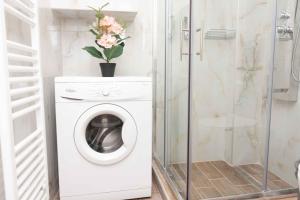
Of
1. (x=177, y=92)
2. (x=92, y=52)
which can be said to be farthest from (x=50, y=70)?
(x=177, y=92)

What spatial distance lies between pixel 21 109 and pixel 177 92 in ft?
3.37

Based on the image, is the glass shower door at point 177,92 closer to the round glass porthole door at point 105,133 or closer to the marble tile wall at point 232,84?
the marble tile wall at point 232,84

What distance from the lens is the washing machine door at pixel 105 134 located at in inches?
61.4

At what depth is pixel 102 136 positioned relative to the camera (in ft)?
5.71

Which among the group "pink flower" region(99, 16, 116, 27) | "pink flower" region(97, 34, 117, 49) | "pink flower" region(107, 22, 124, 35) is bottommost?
"pink flower" region(97, 34, 117, 49)

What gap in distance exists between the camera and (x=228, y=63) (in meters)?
1.83

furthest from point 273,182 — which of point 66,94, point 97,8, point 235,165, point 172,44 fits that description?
point 97,8

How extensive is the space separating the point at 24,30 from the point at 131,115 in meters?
0.81

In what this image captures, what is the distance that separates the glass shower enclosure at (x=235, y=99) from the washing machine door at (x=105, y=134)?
0.38 meters

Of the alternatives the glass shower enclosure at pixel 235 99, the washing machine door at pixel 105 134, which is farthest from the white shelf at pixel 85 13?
the washing machine door at pixel 105 134

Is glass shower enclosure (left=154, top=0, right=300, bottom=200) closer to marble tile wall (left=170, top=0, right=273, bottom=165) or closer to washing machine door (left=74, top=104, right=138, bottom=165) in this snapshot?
marble tile wall (left=170, top=0, right=273, bottom=165)

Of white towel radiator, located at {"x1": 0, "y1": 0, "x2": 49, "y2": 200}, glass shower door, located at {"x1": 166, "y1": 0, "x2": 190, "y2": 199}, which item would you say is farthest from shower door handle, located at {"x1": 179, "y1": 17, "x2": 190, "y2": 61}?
white towel radiator, located at {"x1": 0, "y1": 0, "x2": 49, "y2": 200}

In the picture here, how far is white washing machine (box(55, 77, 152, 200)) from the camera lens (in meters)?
1.54

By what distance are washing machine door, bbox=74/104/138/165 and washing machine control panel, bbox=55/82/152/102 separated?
0.24ft
